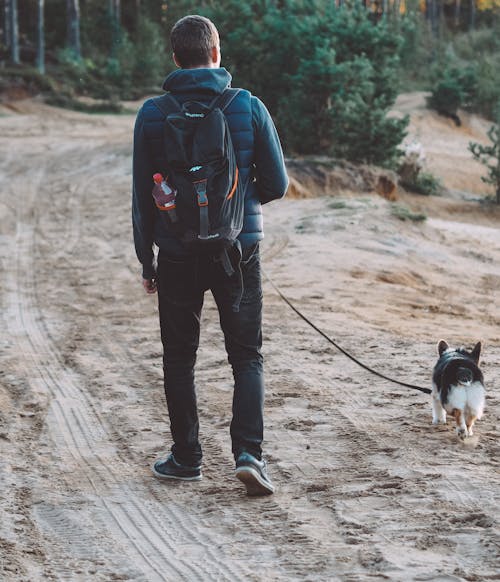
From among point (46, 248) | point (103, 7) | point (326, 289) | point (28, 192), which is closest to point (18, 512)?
point (326, 289)

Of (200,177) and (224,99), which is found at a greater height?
(224,99)

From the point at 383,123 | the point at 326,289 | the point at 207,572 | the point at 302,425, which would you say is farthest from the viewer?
the point at 383,123

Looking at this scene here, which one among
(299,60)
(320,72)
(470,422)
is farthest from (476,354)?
(299,60)

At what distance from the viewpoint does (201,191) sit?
154 inches

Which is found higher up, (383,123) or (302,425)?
(383,123)

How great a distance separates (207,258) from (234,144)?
0.52 m

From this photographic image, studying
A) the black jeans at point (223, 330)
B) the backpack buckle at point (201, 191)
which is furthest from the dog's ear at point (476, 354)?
the backpack buckle at point (201, 191)

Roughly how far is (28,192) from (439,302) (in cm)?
881

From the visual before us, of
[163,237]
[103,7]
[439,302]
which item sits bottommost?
[439,302]

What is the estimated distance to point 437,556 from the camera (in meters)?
3.59

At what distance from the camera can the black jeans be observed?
422 cm

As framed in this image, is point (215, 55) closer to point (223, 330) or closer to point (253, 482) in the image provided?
point (223, 330)

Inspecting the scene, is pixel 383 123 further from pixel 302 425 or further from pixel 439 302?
pixel 302 425

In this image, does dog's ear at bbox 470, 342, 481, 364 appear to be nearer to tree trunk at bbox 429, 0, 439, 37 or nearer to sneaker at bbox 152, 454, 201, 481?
sneaker at bbox 152, 454, 201, 481
